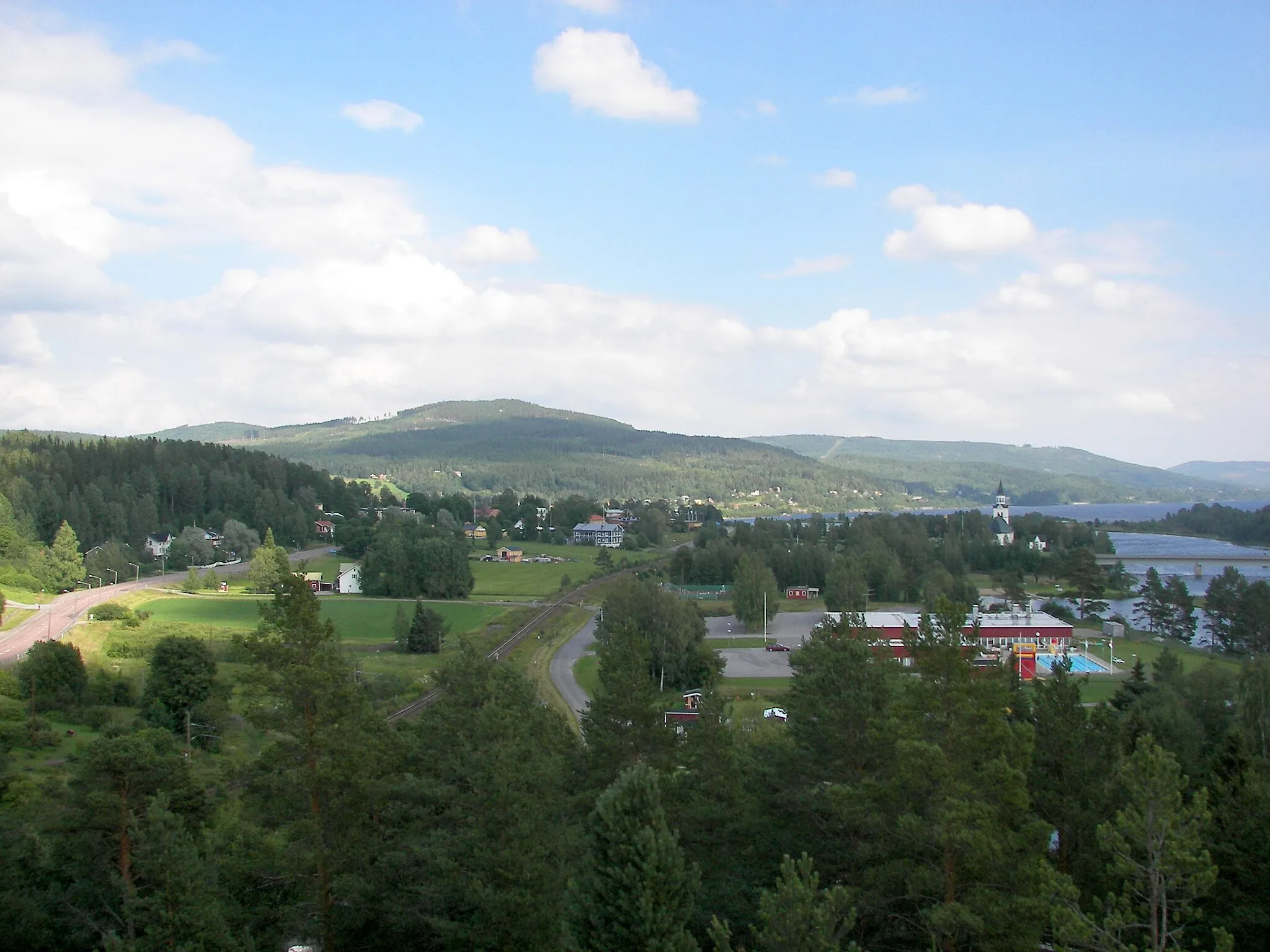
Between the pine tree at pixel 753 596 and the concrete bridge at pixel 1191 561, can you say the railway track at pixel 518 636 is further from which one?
the concrete bridge at pixel 1191 561

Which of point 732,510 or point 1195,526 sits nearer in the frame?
point 1195,526

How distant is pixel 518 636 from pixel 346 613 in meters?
12.8

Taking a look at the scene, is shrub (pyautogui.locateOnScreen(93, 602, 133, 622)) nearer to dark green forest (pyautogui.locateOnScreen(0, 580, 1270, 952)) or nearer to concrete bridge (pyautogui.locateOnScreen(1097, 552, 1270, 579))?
dark green forest (pyautogui.locateOnScreen(0, 580, 1270, 952))

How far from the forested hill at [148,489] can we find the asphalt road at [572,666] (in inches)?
1614

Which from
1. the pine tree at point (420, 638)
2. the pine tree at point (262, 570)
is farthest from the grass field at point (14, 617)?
the pine tree at point (420, 638)

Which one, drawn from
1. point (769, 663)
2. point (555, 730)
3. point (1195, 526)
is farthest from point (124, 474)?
point (1195, 526)

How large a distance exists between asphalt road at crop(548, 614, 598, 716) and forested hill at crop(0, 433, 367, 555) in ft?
134

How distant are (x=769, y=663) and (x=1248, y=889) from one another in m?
32.5

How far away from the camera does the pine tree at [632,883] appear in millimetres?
8570

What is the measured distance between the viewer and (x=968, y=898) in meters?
9.83

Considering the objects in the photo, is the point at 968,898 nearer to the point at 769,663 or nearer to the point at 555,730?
the point at 555,730

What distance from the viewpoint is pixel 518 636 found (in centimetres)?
4772

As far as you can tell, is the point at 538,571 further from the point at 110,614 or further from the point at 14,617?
the point at 14,617

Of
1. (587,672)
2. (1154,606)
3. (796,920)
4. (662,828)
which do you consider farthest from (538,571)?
(796,920)
